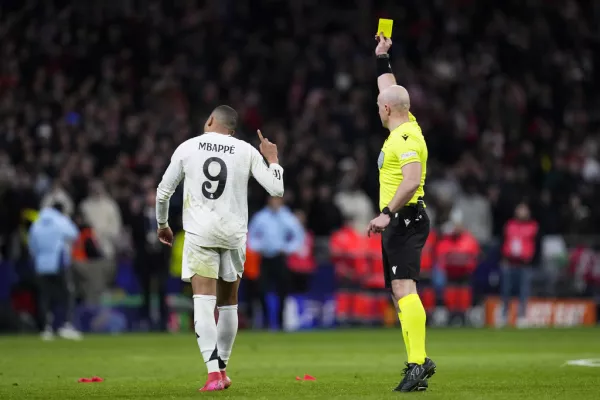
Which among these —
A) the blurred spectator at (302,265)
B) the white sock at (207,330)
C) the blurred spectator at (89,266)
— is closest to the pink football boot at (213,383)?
the white sock at (207,330)

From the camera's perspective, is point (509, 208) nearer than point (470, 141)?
Yes

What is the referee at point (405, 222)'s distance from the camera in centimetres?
1045

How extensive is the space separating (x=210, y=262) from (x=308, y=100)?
59.0ft

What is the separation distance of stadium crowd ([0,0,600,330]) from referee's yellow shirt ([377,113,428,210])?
42.7 ft

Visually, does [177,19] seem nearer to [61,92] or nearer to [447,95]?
[61,92]

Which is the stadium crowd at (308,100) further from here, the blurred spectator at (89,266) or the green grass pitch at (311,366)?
the green grass pitch at (311,366)

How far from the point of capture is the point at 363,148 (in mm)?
27609

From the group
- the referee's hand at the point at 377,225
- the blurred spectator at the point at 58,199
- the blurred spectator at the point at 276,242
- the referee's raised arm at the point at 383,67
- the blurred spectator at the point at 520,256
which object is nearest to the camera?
the referee's hand at the point at 377,225

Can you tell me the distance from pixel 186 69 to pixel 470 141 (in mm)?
6499

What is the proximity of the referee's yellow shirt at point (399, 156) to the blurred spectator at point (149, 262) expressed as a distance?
1388 centimetres

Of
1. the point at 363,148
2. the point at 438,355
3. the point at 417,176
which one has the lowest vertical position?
the point at 438,355

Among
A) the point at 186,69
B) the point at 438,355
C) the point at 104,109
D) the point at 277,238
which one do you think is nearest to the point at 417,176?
the point at 438,355

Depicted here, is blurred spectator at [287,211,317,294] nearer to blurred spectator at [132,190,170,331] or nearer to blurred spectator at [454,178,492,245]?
blurred spectator at [132,190,170,331]

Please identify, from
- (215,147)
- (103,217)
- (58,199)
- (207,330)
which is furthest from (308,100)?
(207,330)
